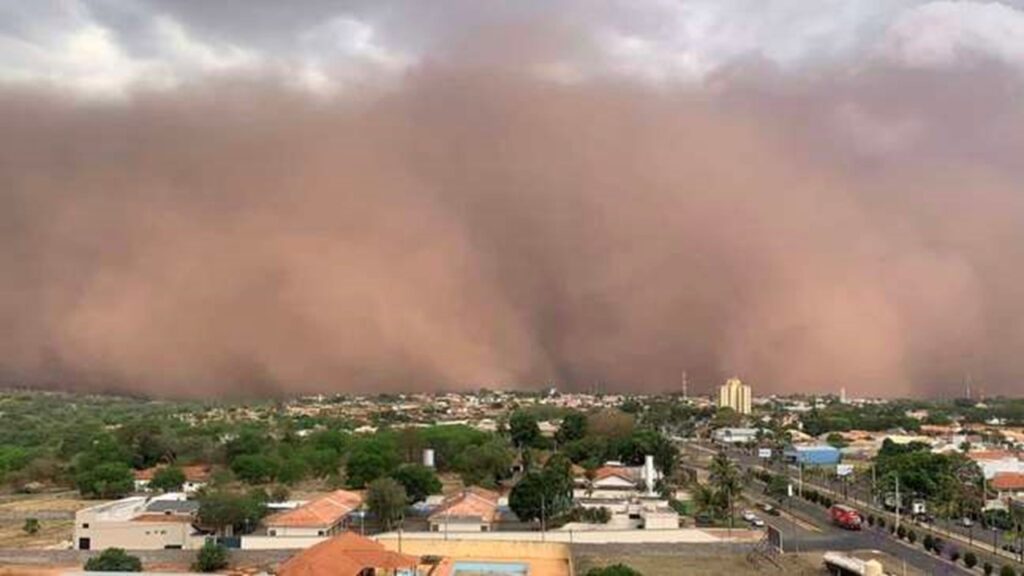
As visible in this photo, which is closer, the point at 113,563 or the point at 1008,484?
the point at 113,563

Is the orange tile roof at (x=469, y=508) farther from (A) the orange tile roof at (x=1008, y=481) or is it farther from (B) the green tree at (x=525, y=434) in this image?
(B) the green tree at (x=525, y=434)

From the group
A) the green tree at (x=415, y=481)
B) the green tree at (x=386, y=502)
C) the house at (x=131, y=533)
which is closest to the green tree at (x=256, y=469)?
the green tree at (x=415, y=481)

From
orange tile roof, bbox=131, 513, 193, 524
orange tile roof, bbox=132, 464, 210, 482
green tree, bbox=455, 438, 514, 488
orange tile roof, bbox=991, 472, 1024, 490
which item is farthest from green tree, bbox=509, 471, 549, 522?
orange tile roof, bbox=991, 472, 1024, 490

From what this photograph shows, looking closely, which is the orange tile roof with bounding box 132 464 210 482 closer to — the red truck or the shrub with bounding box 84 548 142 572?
the shrub with bounding box 84 548 142 572

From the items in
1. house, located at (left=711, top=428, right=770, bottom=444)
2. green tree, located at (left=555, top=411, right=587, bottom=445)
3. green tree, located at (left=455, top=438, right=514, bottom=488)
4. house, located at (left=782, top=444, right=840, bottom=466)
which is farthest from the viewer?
house, located at (left=711, top=428, right=770, bottom=444)

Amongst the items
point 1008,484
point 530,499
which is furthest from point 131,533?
point 1008,484

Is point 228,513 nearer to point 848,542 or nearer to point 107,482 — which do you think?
point 107,482
